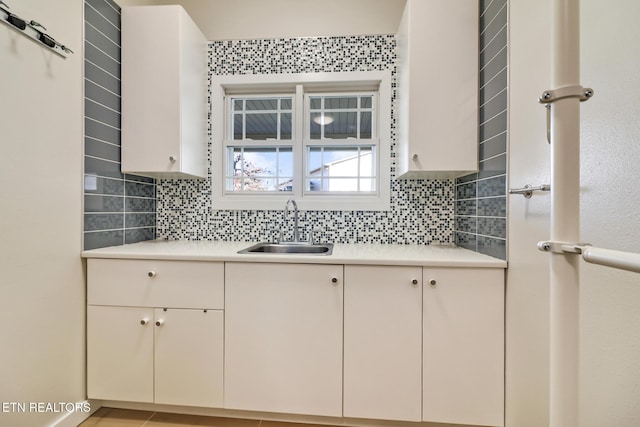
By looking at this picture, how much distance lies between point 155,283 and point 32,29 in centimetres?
132

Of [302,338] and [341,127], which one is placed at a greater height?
[341,127]

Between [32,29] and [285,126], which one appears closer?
[32,29]

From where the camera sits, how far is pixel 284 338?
1503 millimetres

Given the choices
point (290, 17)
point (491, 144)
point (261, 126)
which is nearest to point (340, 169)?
point (261, 126)

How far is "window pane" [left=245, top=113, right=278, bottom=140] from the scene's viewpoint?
92.1 inches

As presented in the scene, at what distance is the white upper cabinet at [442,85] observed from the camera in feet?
5.43

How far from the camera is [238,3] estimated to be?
222 cm

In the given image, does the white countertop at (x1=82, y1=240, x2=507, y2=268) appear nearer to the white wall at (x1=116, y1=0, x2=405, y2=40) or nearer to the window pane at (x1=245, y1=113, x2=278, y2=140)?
the window pane at (x1=245, y1=113, x2=278, y2=140)

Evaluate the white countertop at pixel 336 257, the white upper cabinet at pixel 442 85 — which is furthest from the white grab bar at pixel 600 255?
the white upper cabinet at pixel 442 85

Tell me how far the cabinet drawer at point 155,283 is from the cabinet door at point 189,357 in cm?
7

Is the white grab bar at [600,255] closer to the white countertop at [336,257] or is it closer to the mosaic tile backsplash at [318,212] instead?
the white countertop at [336,257]

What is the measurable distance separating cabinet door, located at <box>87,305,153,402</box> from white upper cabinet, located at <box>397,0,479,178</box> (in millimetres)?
1757

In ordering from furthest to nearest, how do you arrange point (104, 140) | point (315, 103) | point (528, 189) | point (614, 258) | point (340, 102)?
1. point (340, 102)
2. point (315, 103)
3. point (104, 140)
4. point (528, 189)
5. point (614, 258)

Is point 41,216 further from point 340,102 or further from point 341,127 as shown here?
point 340,102
